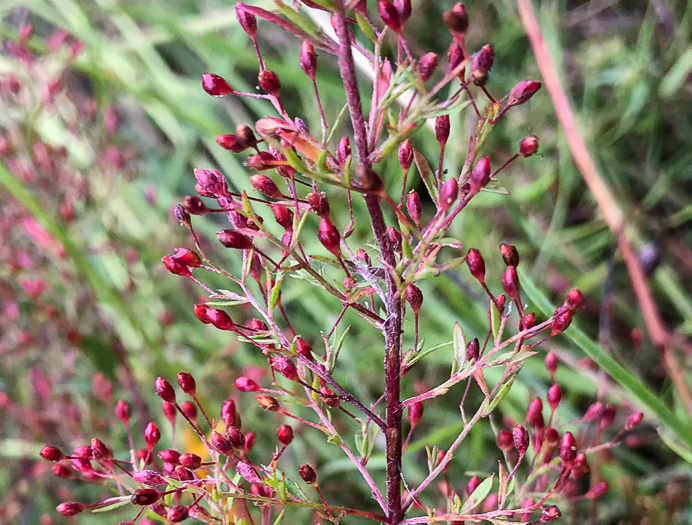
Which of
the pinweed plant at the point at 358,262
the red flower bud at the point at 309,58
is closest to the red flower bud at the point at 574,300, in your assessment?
the pinweed plant at the point at 358,262

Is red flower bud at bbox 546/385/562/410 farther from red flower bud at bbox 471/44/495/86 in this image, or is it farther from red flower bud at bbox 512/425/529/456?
red flower bud at bbox 471/44/495/86

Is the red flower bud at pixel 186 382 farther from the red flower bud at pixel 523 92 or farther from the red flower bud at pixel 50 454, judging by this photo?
the red flower bud at pixel 523 92

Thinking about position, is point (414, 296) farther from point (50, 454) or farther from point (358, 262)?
point (50, 454)

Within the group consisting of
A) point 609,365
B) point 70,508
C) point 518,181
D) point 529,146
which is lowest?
point 70,508

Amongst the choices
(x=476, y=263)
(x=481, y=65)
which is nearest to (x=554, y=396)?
(x=476, y=263)

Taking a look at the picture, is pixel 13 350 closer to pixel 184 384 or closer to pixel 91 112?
pixel 91 112

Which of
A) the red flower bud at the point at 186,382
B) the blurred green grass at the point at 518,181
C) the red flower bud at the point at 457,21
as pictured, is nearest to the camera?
the red flower bud at the point at 457,21
